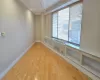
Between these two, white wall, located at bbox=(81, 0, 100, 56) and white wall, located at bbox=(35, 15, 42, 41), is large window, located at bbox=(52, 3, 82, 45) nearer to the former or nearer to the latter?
white wall, located at bbox=(81, 0, 100, 56)

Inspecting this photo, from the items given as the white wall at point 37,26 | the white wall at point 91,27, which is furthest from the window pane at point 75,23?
the white wall at point 37,26

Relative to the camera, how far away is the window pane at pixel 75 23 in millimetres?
3689

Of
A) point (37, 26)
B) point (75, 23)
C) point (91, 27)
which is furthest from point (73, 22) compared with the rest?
point (37, 26)

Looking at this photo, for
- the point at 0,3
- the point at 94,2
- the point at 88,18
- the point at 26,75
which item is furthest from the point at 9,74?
the point at 94,2

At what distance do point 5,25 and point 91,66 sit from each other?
274cm

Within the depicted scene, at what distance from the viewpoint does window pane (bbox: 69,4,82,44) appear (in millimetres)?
3689

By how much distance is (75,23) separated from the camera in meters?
3.96

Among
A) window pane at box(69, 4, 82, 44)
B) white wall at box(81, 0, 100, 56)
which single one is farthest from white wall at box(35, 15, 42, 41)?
white wall at box(81, 0, 100, 56)

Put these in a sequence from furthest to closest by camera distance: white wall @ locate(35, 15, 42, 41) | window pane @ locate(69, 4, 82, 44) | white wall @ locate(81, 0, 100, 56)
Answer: white wall @ locate(35, 15, 42, 41) → window pane @ locate(69, 4, 82, 44) → white wall @ locate(81, 0, 100, 56)

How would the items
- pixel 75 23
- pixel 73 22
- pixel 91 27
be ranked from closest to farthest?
pixel 91 27, pixel 75 23, pixel 73 22

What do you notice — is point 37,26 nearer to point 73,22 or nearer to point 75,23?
point 73,22

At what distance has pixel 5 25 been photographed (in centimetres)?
287

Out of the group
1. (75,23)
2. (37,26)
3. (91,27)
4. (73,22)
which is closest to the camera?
(91,27)

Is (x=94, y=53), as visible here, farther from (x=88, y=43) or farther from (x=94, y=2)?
(x=94, y=2)
